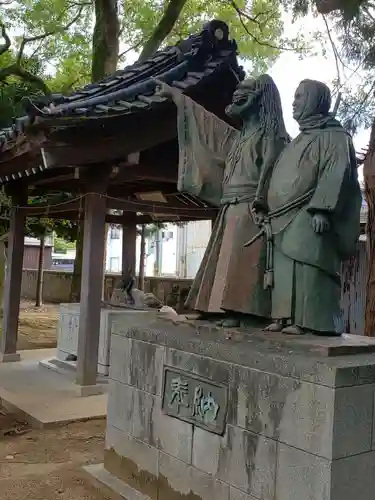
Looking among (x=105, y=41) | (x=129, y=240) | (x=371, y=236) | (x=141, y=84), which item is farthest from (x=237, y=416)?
(x=105, y=41)

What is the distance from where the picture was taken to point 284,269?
3.57 metres

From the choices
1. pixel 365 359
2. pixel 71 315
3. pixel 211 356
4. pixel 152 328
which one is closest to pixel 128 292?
pixel 71 315

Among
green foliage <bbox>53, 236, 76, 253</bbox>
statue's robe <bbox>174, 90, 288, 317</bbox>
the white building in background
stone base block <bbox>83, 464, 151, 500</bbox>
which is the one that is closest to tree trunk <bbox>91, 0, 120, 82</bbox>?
statue's robe <bbox>174, 90, 288, 317</bbox>

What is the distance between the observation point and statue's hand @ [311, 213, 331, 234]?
10.9ft

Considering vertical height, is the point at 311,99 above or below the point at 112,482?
above

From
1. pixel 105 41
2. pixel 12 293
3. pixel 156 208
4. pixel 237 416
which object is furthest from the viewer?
pixel 105 41

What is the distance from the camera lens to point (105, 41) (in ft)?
39.5

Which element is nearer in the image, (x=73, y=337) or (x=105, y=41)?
(x=73, y=337)

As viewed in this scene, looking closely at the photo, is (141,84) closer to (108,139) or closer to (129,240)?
(108,139)

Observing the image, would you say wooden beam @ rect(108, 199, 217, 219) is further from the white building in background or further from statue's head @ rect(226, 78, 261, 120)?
the white building in background

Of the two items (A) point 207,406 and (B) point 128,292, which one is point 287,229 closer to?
(A) point 207,406

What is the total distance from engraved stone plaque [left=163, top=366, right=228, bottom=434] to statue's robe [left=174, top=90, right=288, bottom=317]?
58cm

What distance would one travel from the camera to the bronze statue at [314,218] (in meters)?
3.38

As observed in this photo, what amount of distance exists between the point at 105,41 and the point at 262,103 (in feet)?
30.4
